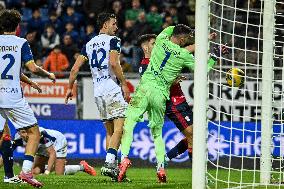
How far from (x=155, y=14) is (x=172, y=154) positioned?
978cm

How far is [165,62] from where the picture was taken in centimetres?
1241

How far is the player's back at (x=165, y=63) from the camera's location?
484 inches

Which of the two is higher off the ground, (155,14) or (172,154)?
(155,14)

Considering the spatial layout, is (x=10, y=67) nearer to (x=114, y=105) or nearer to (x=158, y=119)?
(x=114, y=105)

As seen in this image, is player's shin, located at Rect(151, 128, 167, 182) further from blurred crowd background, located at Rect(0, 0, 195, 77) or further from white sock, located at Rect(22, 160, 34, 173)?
blurred crowd background, located at Rect(0, 0, 195, 77)

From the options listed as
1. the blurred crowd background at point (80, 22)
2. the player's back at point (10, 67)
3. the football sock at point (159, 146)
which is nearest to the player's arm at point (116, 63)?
the football sock at point (159, 146)

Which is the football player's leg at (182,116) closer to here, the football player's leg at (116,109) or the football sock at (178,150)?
the football sock at (178,150)

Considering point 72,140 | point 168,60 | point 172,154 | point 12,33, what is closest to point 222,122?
point 72,140

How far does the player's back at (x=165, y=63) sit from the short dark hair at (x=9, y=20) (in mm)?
1995

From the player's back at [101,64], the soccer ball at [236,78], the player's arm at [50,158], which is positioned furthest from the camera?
the player's arm at [50,158]

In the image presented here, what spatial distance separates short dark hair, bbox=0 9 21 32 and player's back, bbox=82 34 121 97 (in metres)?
1.70

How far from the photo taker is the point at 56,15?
2373 centimetres

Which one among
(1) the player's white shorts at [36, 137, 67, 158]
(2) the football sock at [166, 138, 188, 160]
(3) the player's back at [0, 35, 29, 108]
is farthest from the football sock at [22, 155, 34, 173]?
(1) the player's white shorts at [36, 137, 67, 158]

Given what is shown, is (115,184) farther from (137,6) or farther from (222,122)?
(137,6)
